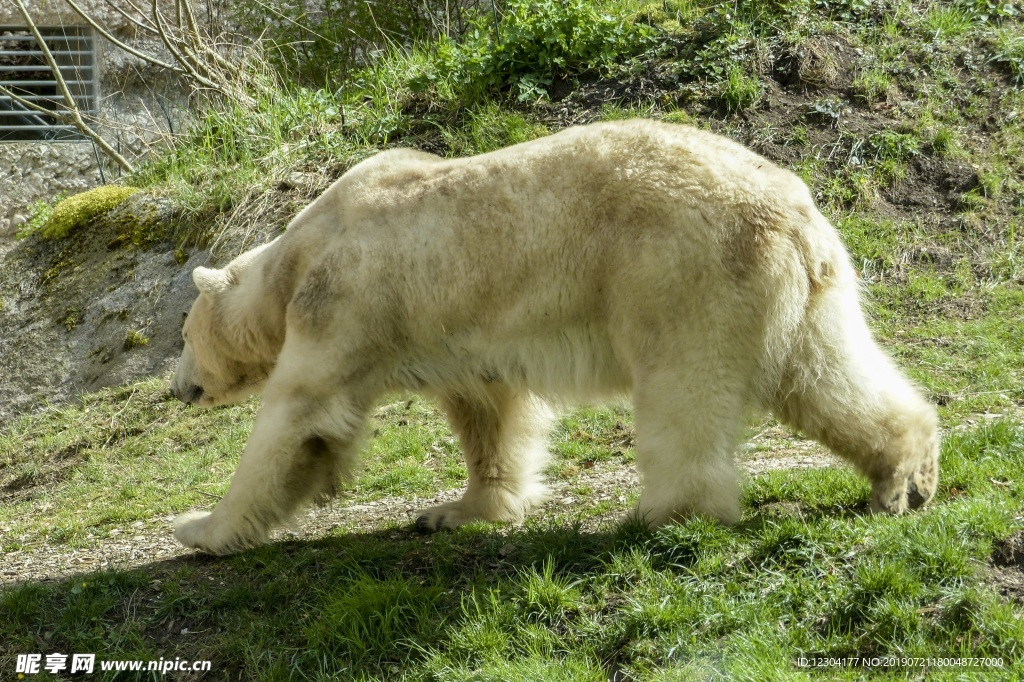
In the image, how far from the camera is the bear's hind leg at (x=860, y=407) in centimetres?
474

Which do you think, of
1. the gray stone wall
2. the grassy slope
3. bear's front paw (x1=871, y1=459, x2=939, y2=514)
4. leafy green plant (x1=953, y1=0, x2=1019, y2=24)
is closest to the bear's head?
the grassy slope

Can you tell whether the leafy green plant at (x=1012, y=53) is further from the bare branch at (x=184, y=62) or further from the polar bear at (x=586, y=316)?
the bare branch at (x=184, y=62)

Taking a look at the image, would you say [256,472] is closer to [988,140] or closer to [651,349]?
[651,349]

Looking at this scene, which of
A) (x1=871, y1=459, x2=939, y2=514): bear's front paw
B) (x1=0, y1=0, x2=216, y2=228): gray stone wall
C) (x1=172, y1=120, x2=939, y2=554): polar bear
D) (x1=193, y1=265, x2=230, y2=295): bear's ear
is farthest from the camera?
(x1=0, y1=0, x2=216, y2=228): gray stone wall

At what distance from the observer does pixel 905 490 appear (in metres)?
4.77

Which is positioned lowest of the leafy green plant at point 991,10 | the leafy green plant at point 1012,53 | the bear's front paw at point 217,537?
the bear's front paw at point 217,537

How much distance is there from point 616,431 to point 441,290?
2861 millimetres

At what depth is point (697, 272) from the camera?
462 cm

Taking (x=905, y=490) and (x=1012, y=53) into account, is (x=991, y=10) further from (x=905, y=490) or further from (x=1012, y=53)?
(x=905, y=490)

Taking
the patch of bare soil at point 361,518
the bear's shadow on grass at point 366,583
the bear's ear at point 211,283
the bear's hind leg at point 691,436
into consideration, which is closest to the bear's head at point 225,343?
the bear's ear at point 211,283

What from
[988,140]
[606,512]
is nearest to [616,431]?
[606,512]

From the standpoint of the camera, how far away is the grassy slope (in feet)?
13.7

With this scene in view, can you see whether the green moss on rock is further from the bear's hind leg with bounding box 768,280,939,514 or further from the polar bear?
the bear's hind leg with bounding box 768,280,939,514

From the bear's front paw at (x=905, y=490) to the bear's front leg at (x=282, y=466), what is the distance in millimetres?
2613
